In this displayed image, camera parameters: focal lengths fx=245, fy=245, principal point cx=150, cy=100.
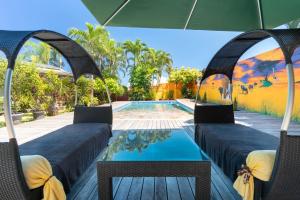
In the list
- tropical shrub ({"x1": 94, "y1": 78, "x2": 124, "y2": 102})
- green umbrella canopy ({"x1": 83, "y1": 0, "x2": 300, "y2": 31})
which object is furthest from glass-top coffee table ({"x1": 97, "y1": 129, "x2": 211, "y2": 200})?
tropical shrub ({"x1": 94, "y1": 78, "x2": 124, "y2": 102})

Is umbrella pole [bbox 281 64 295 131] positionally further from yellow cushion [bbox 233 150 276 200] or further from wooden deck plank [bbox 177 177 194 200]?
wooden deck plank [bbox 177 177 194 200]

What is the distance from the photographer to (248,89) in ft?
35.5

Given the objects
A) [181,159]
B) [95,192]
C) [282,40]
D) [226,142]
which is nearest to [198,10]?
[282,40]

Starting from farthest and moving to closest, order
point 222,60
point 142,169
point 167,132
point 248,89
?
point 248,89
point 222,60
point 167,132
point 142,169

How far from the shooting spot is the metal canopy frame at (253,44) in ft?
6.31

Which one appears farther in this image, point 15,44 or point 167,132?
point 167,132

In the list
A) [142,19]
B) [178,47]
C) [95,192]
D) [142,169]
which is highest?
[178,47]

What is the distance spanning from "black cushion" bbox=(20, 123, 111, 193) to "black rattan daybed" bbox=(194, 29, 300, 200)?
1.73 metres

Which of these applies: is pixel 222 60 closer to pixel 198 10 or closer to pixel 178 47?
pixel 198 10

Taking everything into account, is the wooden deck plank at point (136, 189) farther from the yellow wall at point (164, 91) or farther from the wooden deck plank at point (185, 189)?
the yellow wall at point (164, 91)

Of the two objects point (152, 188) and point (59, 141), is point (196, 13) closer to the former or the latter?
point (152, 188)

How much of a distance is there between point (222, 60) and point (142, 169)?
3.14m

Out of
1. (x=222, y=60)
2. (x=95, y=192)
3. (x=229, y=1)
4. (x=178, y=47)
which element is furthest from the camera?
(x=178, y=47)

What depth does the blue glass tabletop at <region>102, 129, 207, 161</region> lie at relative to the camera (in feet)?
8.27
